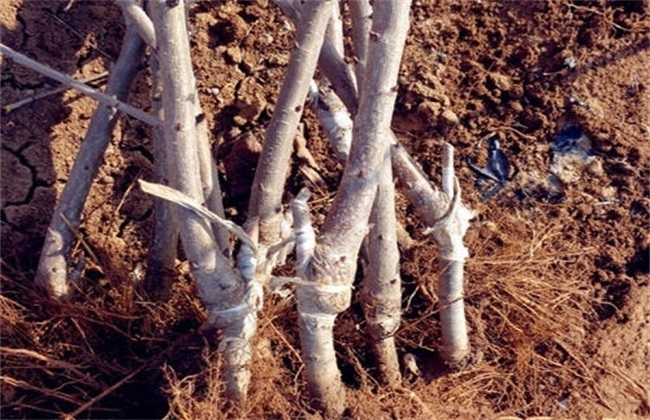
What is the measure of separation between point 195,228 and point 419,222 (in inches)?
22.8

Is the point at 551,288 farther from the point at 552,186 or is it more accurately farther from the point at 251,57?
the point at 251,57

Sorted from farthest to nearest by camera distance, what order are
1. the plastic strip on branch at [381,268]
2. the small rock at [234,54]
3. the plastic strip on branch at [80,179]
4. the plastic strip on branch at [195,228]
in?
the small rock at [234,54]
the plastic strip on branch at [80,179]
the plastic strip on branch at [381,268]
the plastic strip on branch at [195,228]

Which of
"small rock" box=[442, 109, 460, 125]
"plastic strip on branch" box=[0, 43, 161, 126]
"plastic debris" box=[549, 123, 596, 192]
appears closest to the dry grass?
"plastic debris" box=[549, 123, 596, 192]

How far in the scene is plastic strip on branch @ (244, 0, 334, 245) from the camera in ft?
4.16

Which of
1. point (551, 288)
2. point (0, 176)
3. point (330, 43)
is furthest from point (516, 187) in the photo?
point (0, 176)

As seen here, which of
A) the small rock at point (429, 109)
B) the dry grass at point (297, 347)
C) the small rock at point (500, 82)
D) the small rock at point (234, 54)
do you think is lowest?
the dry grass at point (297, 347)

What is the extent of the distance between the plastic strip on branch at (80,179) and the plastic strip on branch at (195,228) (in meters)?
0.27

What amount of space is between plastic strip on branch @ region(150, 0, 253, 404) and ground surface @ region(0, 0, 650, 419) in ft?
0.19

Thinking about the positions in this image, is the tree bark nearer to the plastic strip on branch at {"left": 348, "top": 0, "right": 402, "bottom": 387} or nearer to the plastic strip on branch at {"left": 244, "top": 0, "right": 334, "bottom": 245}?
the plastic strip on branch at {"left": 244, "top": 0, "right": 334, "bottom": 245}

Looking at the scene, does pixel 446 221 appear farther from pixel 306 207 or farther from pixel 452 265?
pixel 306 207

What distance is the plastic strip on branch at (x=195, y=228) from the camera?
121 cm

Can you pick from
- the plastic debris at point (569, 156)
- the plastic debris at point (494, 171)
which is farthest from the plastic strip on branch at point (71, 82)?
the plastic debris at point (569, 156)

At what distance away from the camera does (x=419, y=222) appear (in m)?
1.72

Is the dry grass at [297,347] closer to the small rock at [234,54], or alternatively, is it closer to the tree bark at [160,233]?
the tree bark at [160,233]
